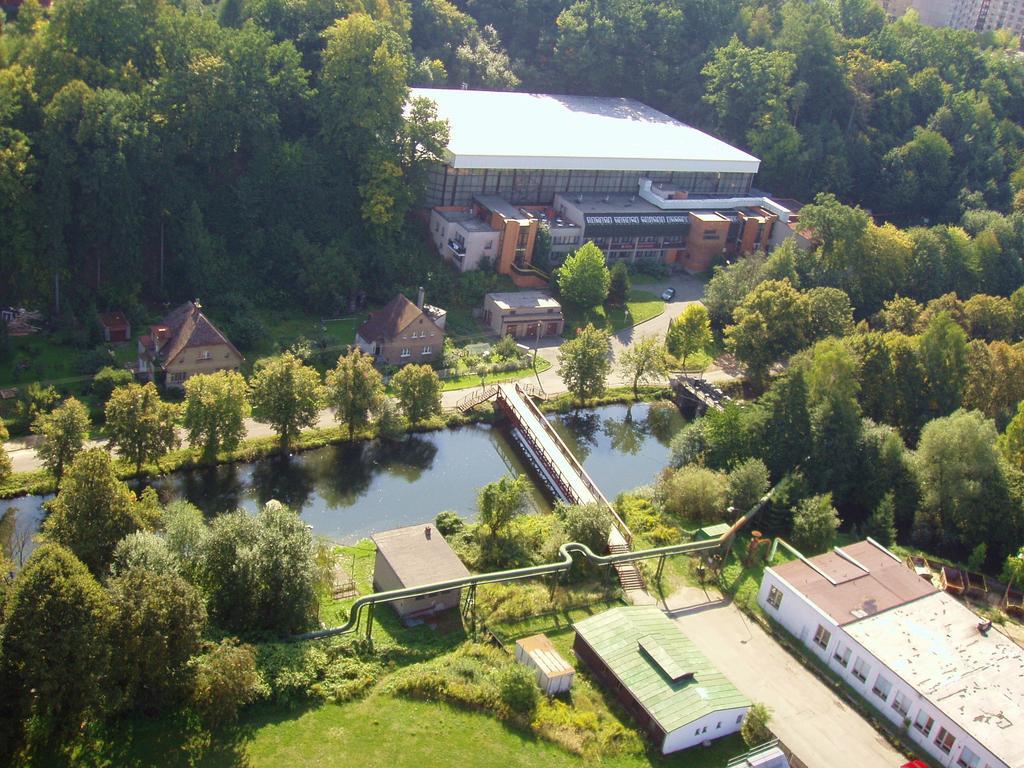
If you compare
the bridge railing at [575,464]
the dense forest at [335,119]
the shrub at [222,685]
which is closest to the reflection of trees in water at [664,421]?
the bridge railing at [575,464]

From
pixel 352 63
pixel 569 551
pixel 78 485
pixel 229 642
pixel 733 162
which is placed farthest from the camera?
pixel 733 162

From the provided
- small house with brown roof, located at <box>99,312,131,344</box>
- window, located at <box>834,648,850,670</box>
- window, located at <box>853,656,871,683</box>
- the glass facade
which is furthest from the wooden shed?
the glass facade

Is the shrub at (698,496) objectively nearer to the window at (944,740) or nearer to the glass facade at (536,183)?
the window at (944,740)

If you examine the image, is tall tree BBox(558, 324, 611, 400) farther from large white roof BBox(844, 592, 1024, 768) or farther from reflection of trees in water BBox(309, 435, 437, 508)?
large white roof BBox(844, 592, 1024, 768)

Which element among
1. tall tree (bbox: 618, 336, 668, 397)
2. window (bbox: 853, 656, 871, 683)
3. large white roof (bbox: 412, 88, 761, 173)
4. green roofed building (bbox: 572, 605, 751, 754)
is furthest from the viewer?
large white roof (bbox: 412, 88, 761, 173)

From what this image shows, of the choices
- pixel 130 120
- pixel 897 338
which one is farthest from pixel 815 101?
pixel 130 120

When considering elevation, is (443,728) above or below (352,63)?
below

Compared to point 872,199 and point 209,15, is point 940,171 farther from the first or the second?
point 209,15
